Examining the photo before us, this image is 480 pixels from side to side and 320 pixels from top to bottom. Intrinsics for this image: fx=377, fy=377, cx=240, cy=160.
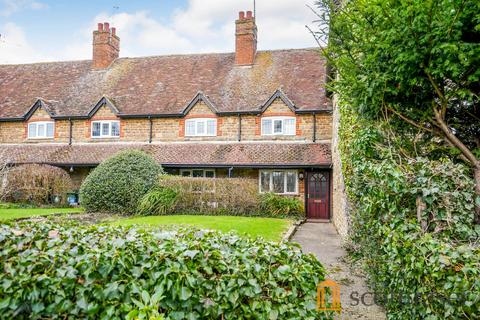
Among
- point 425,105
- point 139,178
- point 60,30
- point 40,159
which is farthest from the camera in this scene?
point 40,159

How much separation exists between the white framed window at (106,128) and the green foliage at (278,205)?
10.2 m

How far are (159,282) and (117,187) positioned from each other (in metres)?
14.2

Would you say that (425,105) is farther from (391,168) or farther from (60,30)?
Answer: (60,30)

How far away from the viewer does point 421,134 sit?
6.12m

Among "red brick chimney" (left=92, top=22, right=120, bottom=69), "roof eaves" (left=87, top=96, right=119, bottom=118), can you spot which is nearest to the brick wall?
"roof eaves" (left=87, top=96, right=119, bottom=118)

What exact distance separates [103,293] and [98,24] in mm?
25963

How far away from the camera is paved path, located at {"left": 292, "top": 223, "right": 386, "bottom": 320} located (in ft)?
Answer: 18.1

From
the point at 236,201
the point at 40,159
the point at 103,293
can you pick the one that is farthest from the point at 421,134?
the point at 40,159

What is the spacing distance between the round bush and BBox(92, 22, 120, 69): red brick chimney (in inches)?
455

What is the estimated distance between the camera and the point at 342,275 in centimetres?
758

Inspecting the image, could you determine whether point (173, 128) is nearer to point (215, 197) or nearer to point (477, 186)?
point (215, 197)

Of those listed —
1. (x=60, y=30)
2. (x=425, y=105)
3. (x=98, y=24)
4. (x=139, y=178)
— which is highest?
(x=98, y=24)

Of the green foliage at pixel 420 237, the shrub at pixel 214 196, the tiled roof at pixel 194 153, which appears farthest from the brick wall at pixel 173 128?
the green foliage at pixel 420 237

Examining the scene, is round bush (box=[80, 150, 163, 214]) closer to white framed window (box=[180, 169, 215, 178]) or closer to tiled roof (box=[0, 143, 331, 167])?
tiled roof (box=[0, 143, 331, 167])
